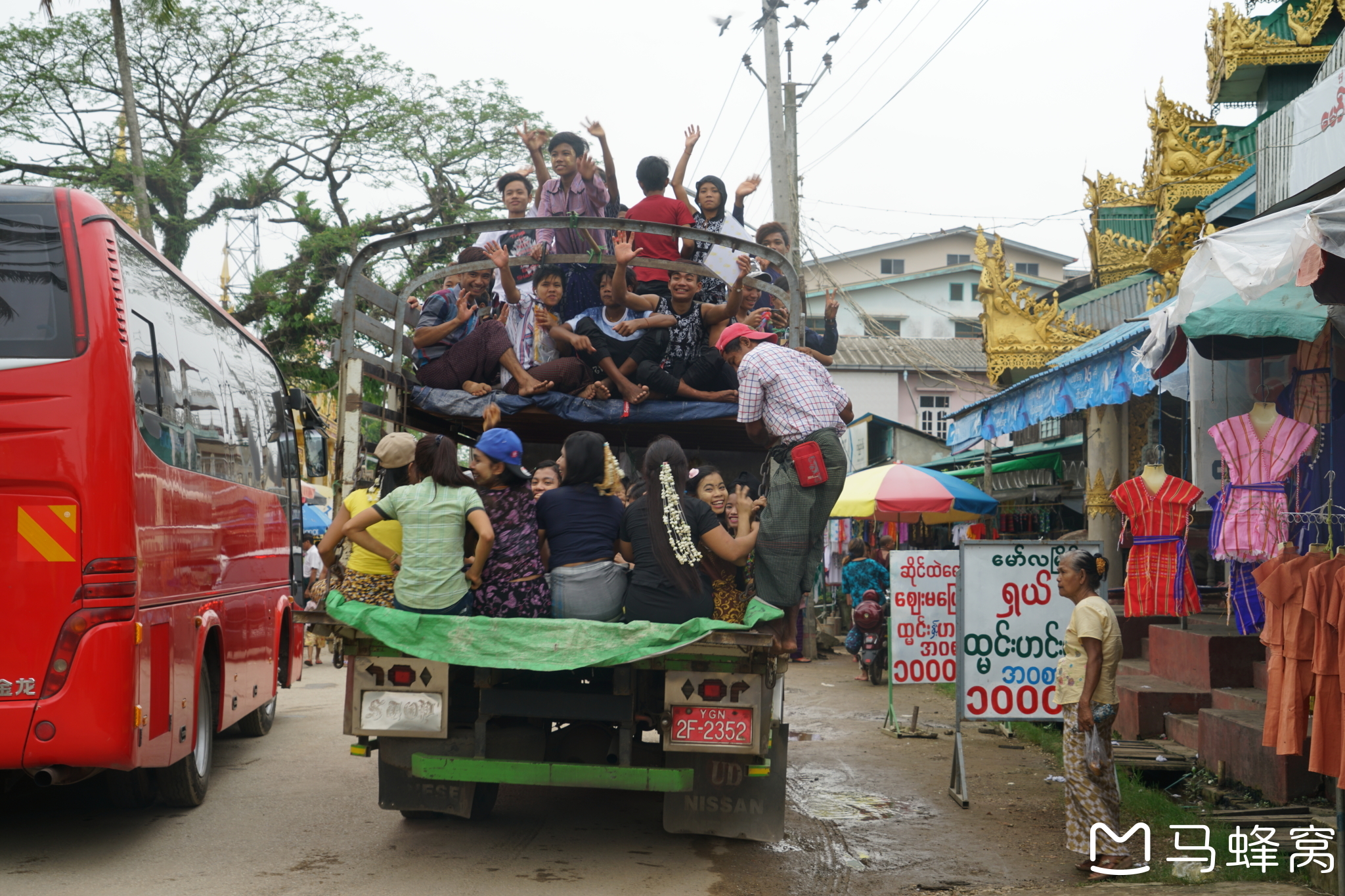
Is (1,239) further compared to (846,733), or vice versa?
(846,733)

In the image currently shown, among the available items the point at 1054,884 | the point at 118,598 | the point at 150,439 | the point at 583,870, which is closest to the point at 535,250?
the point at 150,439

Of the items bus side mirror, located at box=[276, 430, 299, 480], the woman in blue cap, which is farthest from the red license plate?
bus side mirror, located at box=[276, 430, 299, 480]

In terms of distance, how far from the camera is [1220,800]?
23.0ft

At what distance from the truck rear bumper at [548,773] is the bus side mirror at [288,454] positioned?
18.1ft

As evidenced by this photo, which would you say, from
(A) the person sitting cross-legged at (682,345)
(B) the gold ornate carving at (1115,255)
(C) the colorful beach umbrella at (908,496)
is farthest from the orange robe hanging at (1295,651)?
(B) the gold ornate carving at (1115,255)

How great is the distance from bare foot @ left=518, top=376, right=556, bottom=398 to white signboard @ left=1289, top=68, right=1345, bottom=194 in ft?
16.6

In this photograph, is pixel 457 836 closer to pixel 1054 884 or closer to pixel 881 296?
pixel 1054 884

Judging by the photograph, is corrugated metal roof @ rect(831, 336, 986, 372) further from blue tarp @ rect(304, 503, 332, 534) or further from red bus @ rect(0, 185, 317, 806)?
red bus @ rect(0, 185, 317, 806)

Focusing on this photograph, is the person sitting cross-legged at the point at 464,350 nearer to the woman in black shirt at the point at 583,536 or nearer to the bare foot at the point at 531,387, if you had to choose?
the bare foot at the point at 531,387

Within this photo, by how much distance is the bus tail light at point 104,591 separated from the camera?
5414 mm

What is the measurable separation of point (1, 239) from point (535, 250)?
3.59m

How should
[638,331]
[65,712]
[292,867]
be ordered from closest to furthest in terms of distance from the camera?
[65,712], [292,867], [638,331]

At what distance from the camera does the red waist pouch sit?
596 centimetres

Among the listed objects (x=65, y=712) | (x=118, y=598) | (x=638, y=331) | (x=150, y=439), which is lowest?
(x=65, y=712)
